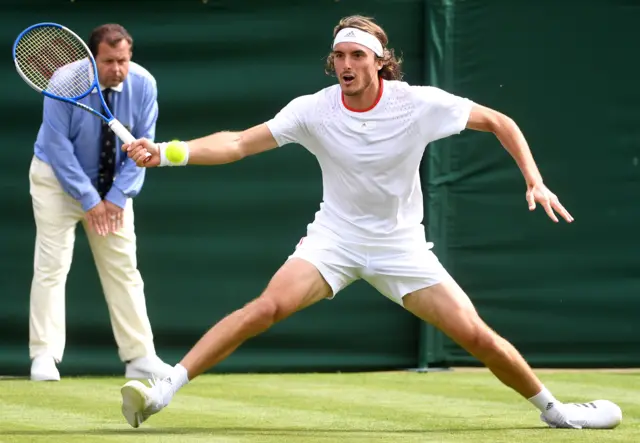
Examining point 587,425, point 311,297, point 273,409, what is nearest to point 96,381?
point 273,409

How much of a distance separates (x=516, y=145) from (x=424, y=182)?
309 cm

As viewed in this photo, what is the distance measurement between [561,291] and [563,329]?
244mm

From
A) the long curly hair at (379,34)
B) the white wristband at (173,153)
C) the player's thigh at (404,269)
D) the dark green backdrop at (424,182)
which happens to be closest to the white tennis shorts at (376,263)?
the player's thigh at (404,269)

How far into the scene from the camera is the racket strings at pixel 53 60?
712 cm

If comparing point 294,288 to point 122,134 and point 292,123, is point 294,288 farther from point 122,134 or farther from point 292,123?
point 122,134

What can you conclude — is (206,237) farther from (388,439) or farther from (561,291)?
(388,439)

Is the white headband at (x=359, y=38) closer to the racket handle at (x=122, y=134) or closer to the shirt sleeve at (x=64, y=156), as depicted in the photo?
the racket handle at (x=122, y=134)

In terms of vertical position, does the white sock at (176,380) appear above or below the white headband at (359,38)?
below

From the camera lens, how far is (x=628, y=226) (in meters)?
9.04

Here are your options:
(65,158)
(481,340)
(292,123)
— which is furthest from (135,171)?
(481,340)

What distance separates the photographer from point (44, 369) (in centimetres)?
A: 816

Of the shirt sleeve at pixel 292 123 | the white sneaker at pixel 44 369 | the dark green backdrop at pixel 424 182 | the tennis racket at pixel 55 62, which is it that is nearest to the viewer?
the shirt sleeve at pixel 292 123

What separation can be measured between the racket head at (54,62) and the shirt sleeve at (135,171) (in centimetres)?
70

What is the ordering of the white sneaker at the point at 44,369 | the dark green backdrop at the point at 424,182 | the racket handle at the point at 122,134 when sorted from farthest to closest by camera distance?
the dark green backdrop at the point at 424,182, the white sneaker at the point at 44,369, the racket handle at the point at 122,134
